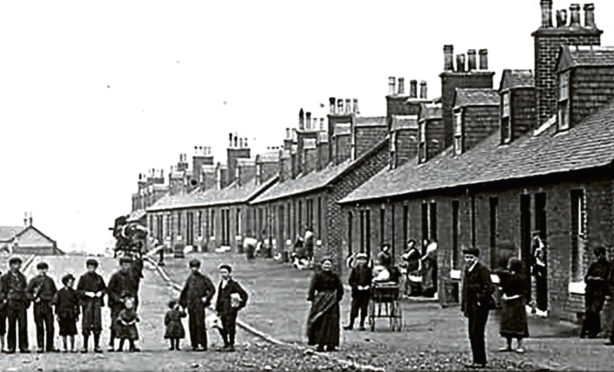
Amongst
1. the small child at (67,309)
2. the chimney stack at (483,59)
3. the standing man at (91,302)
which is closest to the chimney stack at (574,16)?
the chimney stack at (483,59)

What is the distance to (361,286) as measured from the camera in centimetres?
2844

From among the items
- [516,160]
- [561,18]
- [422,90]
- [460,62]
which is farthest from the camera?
[422,90]

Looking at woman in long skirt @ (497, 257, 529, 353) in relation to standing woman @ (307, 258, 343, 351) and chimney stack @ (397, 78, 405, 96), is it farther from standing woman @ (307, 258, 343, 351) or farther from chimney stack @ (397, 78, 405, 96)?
chimney stack @ (397, 78, 405, 96)

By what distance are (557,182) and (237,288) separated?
833 centimetres

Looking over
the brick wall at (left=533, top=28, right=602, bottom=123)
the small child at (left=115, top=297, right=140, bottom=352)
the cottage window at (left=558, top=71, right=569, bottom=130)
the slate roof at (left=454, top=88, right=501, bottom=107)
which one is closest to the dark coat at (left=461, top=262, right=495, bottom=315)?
the small child at (left=115, top=297, right=140, bottom=352)

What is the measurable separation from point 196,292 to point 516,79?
1462cm

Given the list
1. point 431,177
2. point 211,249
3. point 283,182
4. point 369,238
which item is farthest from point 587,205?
point 211,249

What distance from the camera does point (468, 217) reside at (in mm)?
36281

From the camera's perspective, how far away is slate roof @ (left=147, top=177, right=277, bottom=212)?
84119mm

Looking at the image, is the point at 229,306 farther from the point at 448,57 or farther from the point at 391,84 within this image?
the point at 391,84

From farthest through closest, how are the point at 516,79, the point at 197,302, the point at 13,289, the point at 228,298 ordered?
the point at 516,79 < the point at 197,302 < the point at 228,298 < the point at 13,289

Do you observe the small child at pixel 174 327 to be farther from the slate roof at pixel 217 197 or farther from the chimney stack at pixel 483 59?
the slate roof at pixel 217 197

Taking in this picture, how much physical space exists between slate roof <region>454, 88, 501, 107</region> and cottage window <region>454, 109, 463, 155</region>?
0.29 metres

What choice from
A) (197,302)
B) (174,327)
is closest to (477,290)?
(197,302)
